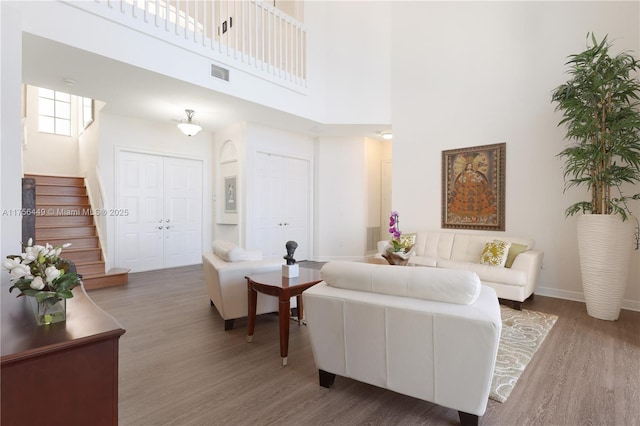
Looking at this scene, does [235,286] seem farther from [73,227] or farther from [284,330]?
[73,227]

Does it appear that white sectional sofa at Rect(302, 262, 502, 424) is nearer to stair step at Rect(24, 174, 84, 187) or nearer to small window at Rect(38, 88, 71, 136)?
stair step at Rect(24, 174, 84, 187)

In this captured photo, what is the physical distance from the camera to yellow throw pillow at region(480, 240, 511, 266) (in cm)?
405

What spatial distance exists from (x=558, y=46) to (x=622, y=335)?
3.67m

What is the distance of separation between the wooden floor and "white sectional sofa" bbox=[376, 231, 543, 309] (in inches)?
21.9

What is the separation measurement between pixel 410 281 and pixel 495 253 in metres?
2.95

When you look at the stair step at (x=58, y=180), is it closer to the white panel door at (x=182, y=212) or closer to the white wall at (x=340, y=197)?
the white panel door at (x=182, y=212)

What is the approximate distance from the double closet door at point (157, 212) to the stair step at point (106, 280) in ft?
3.01

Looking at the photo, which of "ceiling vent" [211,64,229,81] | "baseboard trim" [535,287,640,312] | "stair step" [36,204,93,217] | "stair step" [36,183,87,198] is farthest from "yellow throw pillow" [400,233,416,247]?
"stair step" [36,183,87,198]

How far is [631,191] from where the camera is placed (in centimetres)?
376

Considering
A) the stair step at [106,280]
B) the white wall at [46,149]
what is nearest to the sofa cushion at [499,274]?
the stair step at [106,280]

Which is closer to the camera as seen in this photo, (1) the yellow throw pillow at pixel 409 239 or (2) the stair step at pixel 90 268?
(2) the stair step at pixel 90 268

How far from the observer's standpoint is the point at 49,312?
4.20 ft

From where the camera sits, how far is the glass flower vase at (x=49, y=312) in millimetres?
1258

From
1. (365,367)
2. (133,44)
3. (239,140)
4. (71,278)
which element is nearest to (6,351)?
(71,278)
